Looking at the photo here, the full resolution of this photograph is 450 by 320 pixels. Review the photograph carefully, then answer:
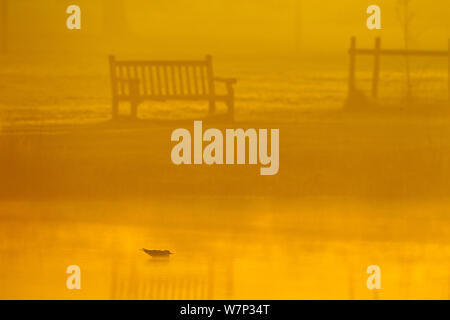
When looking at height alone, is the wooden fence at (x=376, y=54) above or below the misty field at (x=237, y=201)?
above

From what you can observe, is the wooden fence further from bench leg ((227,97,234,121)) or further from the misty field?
bench leg ((227,97,234,121))

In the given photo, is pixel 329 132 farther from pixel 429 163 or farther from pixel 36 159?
pixel 36 159

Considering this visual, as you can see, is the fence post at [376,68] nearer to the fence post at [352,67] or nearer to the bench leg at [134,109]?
the fence post at [352,67]

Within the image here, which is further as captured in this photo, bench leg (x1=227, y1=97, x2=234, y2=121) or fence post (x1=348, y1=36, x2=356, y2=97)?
fence post (x1=348, y1=36, x2=356, y2=97)

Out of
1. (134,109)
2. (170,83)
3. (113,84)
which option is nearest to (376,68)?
(170,83)

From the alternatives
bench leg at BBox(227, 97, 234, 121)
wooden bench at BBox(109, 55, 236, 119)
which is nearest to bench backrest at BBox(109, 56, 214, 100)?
wooden bench at BBox(109, 55, 236, 119)

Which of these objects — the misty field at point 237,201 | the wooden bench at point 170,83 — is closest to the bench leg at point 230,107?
the wooden bench at point 170,83

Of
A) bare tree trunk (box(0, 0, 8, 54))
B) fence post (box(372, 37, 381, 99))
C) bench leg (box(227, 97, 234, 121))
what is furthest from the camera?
bare tree trunk (box(0, 0, 8, 54))

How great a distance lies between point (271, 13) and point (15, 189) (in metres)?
7.94

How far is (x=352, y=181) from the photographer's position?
8133 millimetres

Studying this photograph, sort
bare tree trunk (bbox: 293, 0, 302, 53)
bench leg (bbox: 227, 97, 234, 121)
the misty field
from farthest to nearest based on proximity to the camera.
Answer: bare tree trunk (bbox: 293, 0, 302, 53)
bench leg (bbox: 227, 97, 234, 121)
the misty field

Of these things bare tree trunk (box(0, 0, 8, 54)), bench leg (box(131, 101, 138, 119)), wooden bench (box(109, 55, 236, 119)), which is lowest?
bench leg (box(131, 101, 138, 119))

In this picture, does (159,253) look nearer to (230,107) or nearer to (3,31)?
(230,107)

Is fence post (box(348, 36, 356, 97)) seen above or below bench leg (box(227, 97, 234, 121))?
above
